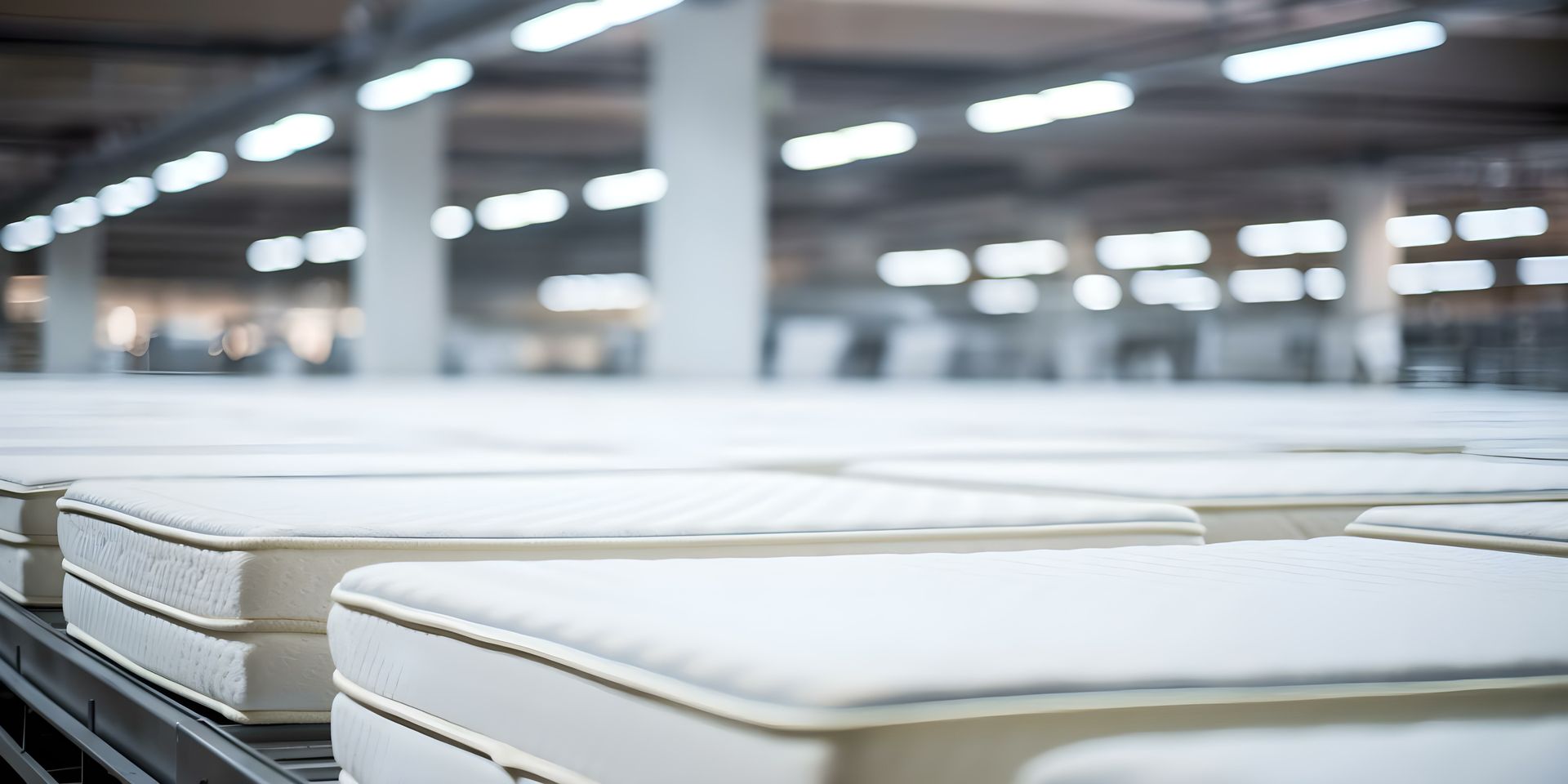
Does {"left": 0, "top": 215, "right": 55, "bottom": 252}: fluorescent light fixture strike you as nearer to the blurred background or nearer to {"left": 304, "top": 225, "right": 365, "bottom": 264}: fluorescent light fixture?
the blurred background

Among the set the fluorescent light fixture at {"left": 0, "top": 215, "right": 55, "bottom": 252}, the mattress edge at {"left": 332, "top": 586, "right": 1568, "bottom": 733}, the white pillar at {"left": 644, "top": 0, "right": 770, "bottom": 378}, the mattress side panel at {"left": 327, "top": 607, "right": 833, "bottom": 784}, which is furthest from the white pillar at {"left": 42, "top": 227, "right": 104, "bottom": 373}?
the mattress edge at {"left": 332, "top": 586, "right": 1568, "bottom": 733}

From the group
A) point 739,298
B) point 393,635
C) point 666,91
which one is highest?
point 666,91

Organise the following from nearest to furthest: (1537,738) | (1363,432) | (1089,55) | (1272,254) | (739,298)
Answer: (1537,738), (1363,432), (739,298), (1089,55), (1272,254)

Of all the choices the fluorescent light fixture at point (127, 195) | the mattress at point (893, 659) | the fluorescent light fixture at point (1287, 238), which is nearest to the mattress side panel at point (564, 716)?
the mattress at point (893, 659)

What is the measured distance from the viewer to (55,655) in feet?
4.94

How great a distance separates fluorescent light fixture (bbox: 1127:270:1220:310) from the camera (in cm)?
2381

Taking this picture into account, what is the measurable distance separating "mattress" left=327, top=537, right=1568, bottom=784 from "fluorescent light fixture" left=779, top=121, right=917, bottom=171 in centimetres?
1203

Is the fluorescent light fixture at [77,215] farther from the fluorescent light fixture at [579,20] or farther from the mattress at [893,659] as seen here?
the mattress at [893,659]

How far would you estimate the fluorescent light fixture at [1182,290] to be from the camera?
78.1 ft

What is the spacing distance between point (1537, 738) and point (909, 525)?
79cm

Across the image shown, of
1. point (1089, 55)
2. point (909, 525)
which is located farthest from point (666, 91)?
point (909, 525)

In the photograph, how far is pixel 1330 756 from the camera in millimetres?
654

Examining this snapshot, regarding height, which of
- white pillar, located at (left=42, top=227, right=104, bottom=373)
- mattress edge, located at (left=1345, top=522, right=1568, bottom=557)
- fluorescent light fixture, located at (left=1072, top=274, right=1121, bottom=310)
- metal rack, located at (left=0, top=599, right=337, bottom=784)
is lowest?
metal rack, located at (left=0, top=599, right=337, bottom=784)

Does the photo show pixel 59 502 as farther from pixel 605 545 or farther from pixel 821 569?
pixel 821 569
